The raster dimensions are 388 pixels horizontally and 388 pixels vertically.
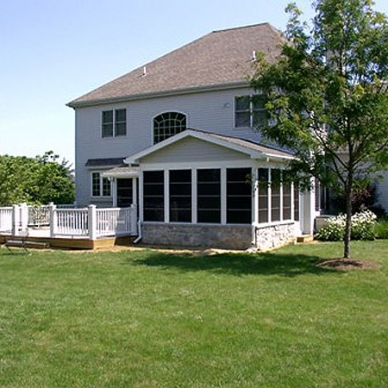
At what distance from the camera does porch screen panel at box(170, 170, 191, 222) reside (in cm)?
1695

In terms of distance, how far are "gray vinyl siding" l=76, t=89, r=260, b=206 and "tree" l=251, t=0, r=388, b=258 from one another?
6.92 metres

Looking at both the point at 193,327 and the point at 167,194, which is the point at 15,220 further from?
the point at 193,327

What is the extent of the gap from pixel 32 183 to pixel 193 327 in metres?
22.0

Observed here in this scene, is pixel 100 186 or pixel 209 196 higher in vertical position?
pixel 100 186

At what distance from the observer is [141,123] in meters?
23.0

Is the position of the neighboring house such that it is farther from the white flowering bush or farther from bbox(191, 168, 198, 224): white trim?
the white flowering bush

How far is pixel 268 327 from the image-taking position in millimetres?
6945

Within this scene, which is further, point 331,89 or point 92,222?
point 92,222

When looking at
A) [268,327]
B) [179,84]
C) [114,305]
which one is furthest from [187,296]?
[179,84]

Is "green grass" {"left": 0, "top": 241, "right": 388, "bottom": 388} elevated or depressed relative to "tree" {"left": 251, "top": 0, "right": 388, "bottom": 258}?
depressed

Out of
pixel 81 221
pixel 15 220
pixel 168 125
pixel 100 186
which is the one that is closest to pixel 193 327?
pixel 81 221

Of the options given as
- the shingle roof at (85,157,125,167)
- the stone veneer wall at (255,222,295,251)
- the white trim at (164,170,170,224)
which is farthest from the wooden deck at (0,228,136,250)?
the shingle roof at (85,157,125,167)

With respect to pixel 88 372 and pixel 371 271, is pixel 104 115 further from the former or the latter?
pixel 88 372

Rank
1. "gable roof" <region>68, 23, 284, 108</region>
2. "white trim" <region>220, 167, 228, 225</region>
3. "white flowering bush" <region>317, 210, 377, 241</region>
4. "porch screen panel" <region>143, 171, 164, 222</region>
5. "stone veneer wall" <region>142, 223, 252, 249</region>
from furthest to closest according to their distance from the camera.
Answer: "gable roof" <region>68, 23, 284, 108</region> < "white flowering bush" <region>317, 210, 377, 241</region> < "porch screen panel" <region>143, 171, 164, 222</region> < "white trim" <region>220, 167, 228, 225</region> < "stone veneer wall" <region>142, 223, 252, 249</region>
